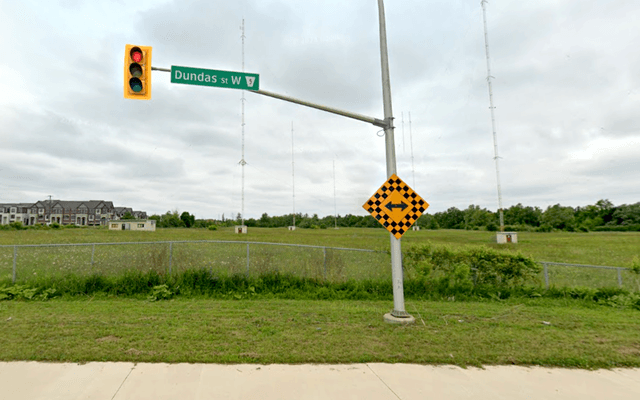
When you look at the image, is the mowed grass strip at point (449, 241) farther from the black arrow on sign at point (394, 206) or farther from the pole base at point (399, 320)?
the pole base at point (399, 320)

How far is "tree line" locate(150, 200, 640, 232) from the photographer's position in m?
77.8

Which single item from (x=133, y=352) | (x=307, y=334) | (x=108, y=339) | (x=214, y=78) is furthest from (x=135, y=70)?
(x=307, y=334)

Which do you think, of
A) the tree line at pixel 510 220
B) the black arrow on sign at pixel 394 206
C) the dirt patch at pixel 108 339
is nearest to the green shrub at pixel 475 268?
the black arrow on sign at pixel 394 206

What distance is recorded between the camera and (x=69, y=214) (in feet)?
360

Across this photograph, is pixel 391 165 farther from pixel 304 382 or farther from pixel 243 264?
pixel 243 264

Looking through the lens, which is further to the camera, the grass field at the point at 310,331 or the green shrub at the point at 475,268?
the green shrub at the point at 475,268

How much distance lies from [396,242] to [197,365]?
13.8 feet

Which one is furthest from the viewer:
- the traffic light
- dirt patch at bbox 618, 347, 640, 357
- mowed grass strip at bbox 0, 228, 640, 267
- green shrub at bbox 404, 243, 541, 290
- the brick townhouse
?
the brick townhouse

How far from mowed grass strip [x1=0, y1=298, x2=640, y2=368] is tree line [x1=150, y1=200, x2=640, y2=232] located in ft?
216

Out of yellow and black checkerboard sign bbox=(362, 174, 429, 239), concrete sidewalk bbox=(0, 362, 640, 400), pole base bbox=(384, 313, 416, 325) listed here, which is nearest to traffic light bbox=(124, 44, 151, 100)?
concrete sidewalk bbox=(0, 362, 640, 400)

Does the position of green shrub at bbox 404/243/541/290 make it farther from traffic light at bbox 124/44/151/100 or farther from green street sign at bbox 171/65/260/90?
traffic light at bbox 124/44/151/100

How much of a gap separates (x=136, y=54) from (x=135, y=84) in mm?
588

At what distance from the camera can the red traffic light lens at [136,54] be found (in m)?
6.22

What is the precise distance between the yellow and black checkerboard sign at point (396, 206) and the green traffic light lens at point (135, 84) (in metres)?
5.18
